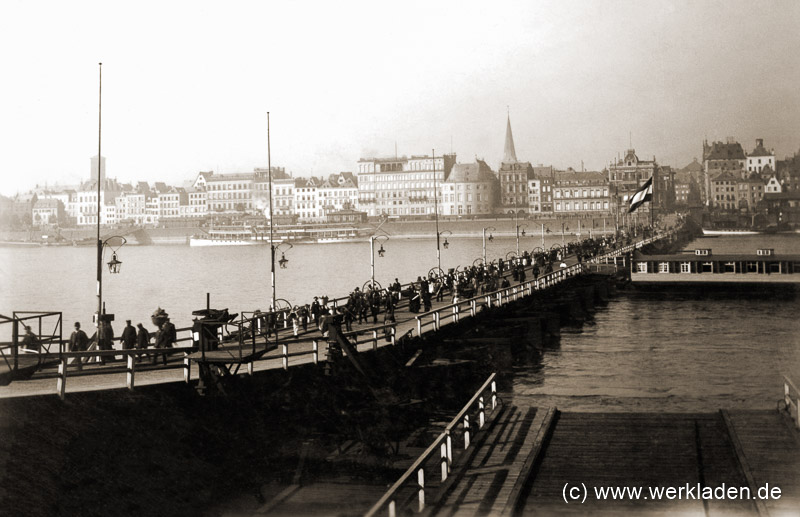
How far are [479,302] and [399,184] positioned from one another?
146 m

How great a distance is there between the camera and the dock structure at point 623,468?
8984 millimetres

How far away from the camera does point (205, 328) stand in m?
12.4

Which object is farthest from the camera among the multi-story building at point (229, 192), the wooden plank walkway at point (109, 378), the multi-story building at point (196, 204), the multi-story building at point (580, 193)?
the multi-story building at point (196, 204)

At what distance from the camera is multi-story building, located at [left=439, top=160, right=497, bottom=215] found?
6585 inches

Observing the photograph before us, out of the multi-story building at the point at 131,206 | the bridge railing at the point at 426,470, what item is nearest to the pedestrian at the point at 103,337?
the bridge railing at the point at 426,470

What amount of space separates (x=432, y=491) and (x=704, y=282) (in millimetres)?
47207

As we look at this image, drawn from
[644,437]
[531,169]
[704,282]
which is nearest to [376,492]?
[644,437]

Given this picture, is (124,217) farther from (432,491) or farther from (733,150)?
(432,491)

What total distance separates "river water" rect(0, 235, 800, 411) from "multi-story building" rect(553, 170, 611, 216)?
250 feet

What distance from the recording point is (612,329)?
34.3m

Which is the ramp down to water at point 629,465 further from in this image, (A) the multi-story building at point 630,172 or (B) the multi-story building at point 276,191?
(B) the multi-story building at point 276,191

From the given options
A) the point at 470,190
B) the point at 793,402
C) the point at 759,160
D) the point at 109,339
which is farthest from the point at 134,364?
the point at 470,190

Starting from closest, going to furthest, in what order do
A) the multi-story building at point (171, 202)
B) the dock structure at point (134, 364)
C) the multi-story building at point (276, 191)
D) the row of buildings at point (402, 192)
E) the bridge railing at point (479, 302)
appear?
the dock structure at point (134, 364), the bridge railing at point (479, 302), the row of buildings at point (402, 192), the multi-story building at point (276, 191), the multi-story building at point (171, 202)

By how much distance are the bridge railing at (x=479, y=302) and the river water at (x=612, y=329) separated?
9.39ft
